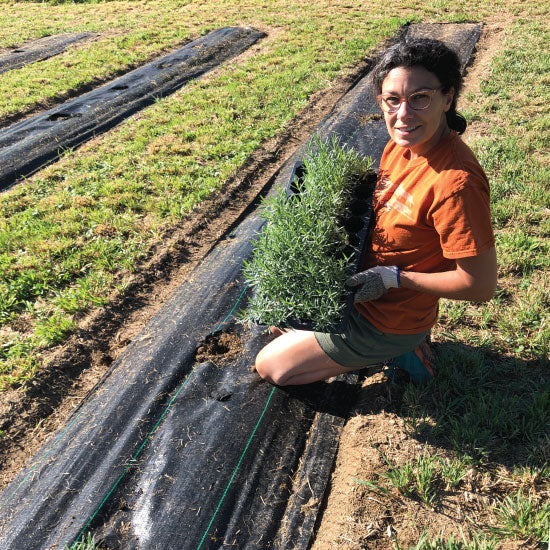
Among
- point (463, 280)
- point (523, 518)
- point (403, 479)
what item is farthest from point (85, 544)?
point (463, 280)

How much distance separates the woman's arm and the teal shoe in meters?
0.55

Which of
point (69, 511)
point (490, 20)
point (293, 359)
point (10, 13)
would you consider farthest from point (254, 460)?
point (10, 13)

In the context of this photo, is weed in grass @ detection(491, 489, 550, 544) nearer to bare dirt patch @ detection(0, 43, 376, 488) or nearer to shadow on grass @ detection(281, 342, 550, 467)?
shadow on grass @ detection(281, 342, 550, 467)

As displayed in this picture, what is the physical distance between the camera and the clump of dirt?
9.37 feet

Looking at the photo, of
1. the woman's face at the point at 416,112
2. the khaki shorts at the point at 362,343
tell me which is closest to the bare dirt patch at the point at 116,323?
the khaki shorts at the point at 362,343

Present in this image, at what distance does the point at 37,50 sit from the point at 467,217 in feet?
30.5

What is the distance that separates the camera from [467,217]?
1.78 meters

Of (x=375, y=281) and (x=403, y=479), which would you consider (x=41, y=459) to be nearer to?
(x=403, y=479)

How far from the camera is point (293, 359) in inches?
97.0

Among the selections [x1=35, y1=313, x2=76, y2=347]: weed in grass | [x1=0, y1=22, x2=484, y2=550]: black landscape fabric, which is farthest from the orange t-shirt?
[x1=35, y1=313, x2=76, y2=347]: weed in grass

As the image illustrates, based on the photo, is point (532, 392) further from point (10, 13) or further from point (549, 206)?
point (10, 13)

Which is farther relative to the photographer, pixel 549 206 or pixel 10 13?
pixel 10 13

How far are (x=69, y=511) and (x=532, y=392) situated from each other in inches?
87.8

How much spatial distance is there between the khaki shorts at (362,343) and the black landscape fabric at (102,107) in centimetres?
403
